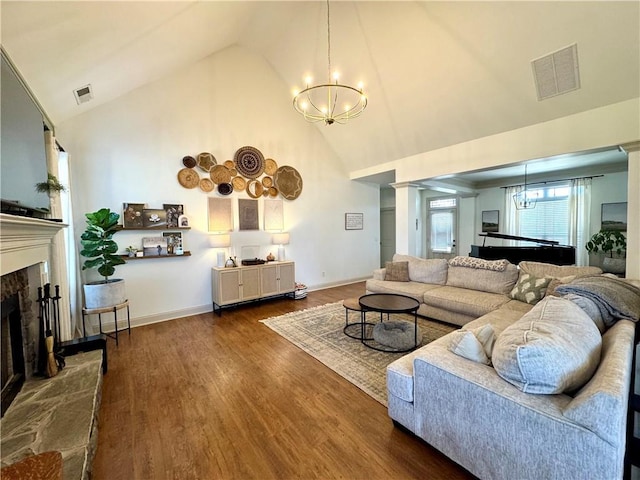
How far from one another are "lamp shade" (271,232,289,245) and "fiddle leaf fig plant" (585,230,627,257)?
19.6 feet

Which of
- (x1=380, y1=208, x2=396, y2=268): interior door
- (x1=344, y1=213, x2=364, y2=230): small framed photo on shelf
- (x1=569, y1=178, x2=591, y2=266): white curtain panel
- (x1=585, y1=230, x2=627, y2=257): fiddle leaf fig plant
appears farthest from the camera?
(x1=380, y1=208, x2=396, y2=268): interior door

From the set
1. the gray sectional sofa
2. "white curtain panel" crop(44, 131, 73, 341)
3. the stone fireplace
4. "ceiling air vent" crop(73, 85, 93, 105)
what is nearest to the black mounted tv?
the stone fireplace

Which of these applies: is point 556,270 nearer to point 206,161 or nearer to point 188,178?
point 206,161

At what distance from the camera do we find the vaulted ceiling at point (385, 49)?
2.16 meters

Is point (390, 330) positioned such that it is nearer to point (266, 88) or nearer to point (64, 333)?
point (64, 333)

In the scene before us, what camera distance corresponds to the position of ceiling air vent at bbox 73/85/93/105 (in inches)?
116

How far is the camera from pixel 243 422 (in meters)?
2.01

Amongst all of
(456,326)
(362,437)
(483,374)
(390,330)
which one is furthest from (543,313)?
(456,326)

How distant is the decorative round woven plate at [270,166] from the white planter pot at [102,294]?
3076 mm

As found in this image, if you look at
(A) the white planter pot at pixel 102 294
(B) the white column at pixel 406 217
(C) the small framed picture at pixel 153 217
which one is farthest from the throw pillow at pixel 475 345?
(C) the small framed picture at pixel 153 217

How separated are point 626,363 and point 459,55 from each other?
3707 millimetres

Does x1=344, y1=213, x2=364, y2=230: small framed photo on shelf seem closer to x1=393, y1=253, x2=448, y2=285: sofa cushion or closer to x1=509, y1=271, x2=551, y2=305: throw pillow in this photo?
x1=393, y1=253, x2=448, y2=285: sofa cushion

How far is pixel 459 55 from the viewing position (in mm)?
3525

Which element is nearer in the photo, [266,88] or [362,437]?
[362,437]
